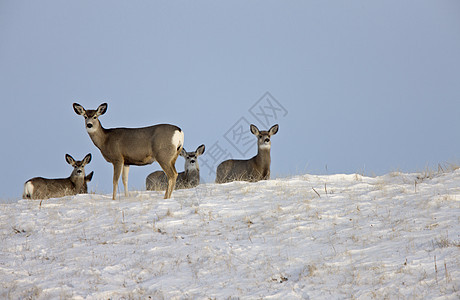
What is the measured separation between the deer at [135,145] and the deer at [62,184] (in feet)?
10.1

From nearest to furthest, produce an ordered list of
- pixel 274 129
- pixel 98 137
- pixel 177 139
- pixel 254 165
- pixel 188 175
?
pixel 177 139, pixel 98 137, pixel 254 165, pixel 274 129, pixel 188 175

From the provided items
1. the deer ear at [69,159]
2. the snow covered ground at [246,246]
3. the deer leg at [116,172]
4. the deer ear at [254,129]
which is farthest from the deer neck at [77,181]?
the deer ear at [254,129]

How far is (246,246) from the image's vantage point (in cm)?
721

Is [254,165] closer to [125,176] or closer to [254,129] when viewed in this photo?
[254,129]

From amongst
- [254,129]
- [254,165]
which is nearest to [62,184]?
[254,165]

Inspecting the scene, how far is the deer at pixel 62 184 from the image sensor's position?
1448cm

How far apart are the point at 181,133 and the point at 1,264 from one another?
205 inches

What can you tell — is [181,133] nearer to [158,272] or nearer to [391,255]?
[158,272]

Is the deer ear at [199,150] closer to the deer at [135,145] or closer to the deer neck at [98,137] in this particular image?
the deer at [135,145]

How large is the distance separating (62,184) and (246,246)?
390 inches

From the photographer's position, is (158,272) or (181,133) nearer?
(158,272)

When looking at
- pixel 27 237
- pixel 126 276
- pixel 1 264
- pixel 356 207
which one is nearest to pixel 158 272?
pixel 126 276

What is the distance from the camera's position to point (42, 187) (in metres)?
14.7

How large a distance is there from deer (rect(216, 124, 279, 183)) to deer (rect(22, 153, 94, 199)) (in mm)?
4512
